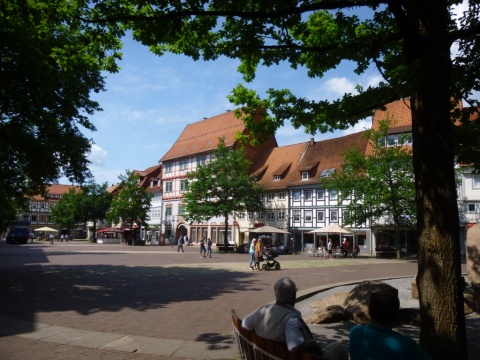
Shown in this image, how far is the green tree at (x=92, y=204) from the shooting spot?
79312 millimetres

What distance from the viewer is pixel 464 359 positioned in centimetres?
416

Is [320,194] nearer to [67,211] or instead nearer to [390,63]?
[390,63]

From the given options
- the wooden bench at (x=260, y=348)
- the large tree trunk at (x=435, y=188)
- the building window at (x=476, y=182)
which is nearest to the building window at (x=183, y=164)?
the building window at (x=476, y=182)

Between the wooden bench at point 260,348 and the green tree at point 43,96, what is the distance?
5181 millimetres

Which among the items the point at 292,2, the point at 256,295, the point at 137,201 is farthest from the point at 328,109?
the point at 137,201

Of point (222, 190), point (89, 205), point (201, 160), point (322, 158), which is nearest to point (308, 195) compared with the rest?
point (322, 158)

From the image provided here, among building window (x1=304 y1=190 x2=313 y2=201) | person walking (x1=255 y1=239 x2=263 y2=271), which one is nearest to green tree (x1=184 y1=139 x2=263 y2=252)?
building window (x1=304 y1=190 x2=313 y2=201)

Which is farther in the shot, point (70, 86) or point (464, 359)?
point (70, 86)

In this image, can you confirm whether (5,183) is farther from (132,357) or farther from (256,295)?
(132,357)

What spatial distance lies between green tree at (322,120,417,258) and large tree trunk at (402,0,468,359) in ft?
97.7

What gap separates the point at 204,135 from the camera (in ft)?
215

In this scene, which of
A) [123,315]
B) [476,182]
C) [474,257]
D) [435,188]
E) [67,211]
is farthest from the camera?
[67,211]

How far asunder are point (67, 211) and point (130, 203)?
1100 inches

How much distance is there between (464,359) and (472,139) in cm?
401
